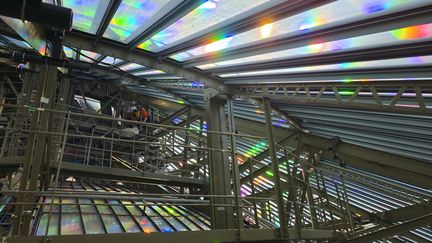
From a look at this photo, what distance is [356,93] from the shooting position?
5.16 metres

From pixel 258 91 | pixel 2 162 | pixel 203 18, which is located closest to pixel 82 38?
pixel 203 18

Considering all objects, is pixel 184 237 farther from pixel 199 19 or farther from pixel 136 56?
pixel 136 56

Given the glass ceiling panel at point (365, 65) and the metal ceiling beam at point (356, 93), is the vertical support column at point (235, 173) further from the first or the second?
the glass ceiling panel at point (365, 65)

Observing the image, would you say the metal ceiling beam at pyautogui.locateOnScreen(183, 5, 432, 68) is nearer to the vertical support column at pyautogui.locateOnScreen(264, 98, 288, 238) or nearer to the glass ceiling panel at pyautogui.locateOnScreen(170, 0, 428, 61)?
the glass ceiling panel at pyautogui.locateOnScreen(170, 0, 428, 61)

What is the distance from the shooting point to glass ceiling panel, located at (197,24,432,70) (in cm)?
363

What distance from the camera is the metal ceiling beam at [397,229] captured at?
513 cm

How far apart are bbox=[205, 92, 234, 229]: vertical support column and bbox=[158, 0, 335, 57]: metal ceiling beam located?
1977 mm

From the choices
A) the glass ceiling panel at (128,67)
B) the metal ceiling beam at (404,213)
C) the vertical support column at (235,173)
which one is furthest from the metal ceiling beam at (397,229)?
the glass ceiling panel at (128,67)

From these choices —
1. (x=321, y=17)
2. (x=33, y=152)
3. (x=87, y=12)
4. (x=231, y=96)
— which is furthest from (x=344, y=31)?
(x=33, y=152)

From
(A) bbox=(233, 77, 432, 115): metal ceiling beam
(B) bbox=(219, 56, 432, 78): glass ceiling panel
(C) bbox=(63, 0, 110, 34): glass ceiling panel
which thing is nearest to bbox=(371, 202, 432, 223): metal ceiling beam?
(A) bbox=(233, 77, 432, 115): metal ceiling beam

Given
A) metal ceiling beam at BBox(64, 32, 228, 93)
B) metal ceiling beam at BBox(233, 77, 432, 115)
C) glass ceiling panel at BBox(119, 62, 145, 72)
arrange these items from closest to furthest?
metal ceiling beam at BBox(233, 77, 432, 115), metal ceiling beam at BBox(64, 32, 228, 93), glass ceiling panel at BBox(119, 62, 145, 72)

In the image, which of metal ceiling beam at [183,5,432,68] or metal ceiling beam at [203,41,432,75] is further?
metal ceiling beam at [203,41,432,75]

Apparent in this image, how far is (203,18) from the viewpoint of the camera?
13.4 feet

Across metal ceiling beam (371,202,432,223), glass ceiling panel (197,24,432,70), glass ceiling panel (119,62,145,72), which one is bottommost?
metal ceiling beam (371,202,432,223)
